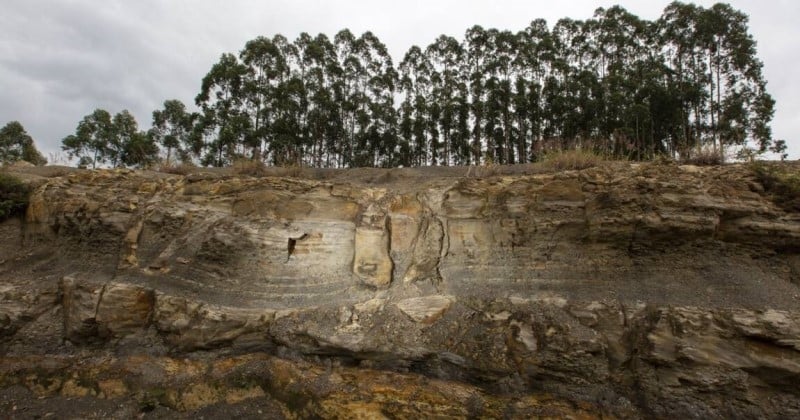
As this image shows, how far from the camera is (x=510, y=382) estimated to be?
5199 millimetres

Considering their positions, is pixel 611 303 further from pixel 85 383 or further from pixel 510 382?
pixel 85 383

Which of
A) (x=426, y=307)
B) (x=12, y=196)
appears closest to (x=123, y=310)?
(x=12, y=196)

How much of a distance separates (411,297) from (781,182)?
616 centimetres

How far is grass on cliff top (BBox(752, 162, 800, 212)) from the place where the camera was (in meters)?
5.42

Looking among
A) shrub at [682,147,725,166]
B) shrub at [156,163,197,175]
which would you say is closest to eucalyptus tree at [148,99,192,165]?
shrub at [156,163,197,175]

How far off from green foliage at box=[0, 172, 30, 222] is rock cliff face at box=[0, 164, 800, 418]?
1.11ft

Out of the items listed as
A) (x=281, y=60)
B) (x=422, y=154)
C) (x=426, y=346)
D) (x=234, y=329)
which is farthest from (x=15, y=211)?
(x=422, y=154)

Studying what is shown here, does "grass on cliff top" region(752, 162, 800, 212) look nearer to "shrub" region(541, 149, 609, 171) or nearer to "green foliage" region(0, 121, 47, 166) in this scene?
"shrub" region(541, 149, 609, 171)

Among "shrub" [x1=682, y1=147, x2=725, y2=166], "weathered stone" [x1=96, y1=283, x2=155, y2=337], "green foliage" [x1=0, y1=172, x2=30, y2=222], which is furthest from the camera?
"green foliage" [x1=0, y1=172, x2=30, y2=222]

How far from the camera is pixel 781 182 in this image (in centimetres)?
550

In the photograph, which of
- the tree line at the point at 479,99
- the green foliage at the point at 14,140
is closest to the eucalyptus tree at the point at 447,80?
the tree line at the point at 479,99

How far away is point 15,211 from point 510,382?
35.3ft

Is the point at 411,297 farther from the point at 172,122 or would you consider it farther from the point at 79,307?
the point at 172,122

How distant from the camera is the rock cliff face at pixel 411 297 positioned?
4.90m
